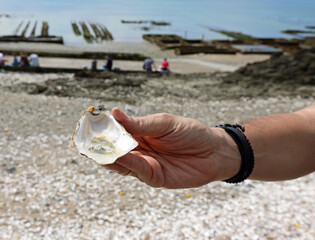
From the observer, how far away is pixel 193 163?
339 cm

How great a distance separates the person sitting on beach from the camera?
126 inches

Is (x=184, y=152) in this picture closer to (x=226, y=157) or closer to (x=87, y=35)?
(x=226, y=157)

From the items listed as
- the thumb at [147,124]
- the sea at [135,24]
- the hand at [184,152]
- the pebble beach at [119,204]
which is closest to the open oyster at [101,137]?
the thumb at [147,124]

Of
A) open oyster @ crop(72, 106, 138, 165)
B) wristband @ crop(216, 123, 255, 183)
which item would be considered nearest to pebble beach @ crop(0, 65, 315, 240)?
wristband @ crop(216, 123, 255, 183)

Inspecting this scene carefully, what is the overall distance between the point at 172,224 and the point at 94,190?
2.20m

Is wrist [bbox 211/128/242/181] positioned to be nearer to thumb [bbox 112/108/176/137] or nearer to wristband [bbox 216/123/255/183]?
wristband [bbox 216/123/255/183]

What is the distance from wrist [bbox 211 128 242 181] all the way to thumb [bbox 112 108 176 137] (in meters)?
0.60

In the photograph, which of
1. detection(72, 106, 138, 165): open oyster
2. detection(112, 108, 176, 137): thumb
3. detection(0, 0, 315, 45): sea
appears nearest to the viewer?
detection(72, 106, 138, 165): open oyster

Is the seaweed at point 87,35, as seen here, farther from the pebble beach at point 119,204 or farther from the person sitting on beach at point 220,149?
the person sitting on beach at point 220,149

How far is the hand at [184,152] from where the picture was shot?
3.21m

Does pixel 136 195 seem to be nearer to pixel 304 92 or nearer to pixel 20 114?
pixel 20 114

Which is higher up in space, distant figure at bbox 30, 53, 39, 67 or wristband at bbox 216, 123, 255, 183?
wristband at bbox 216, 123, 255, 183

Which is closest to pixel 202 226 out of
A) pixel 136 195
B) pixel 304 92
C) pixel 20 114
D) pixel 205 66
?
pixel 136 195

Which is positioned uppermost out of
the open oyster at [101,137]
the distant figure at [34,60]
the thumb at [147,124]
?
the thumb at [147,124]
